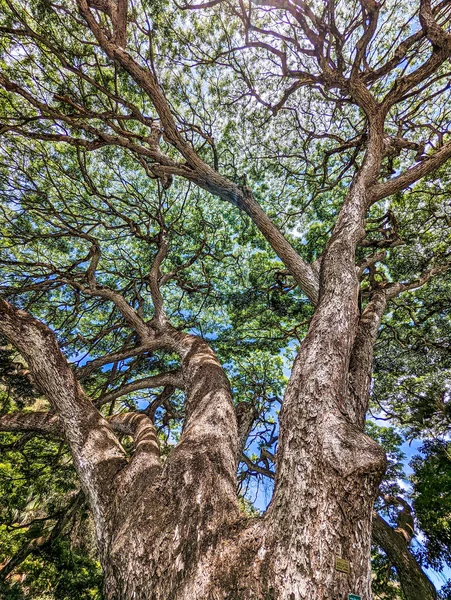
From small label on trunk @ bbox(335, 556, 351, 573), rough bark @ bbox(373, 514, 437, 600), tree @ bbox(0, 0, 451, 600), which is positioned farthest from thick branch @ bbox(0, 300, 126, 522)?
rough bark @ bbox(373, 514, 437, 600)

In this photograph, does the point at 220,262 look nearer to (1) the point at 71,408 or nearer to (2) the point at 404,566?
(1) the point at 71,408

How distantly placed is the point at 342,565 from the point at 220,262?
662 centimetres

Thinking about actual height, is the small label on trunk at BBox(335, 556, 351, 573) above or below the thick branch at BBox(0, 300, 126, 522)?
below

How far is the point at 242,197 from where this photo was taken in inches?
147

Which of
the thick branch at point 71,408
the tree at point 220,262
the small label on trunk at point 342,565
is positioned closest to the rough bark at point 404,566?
the tree at point 220,262

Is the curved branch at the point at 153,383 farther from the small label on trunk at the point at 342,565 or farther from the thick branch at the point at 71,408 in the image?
the small label on trunk at the point at 342,565

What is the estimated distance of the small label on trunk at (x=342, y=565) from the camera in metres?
1.06

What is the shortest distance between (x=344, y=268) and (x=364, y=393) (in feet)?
3.35

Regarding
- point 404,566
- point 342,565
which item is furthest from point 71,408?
point 404,566

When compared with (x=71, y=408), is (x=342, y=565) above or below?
below

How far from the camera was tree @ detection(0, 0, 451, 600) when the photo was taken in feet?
4.19

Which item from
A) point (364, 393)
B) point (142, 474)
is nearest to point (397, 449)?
point (364, 393)

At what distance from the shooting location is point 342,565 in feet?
3.51

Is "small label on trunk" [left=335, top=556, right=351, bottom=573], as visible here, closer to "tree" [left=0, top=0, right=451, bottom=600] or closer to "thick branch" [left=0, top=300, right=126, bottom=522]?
"tree" [left=0, top=0, right=451, bottom=600]
